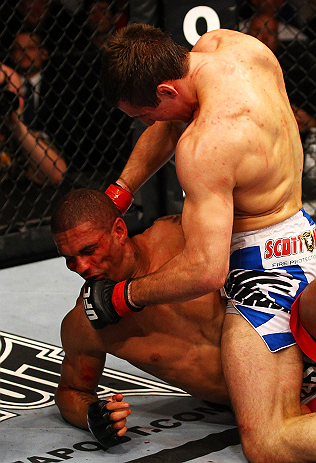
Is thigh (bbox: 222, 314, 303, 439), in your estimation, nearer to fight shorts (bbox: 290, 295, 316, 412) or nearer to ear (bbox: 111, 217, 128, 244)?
fight shorts (bbox: 290, 295, 316, 412)

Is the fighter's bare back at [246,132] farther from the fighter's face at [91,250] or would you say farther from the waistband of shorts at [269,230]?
the fighter's face at [91,250]

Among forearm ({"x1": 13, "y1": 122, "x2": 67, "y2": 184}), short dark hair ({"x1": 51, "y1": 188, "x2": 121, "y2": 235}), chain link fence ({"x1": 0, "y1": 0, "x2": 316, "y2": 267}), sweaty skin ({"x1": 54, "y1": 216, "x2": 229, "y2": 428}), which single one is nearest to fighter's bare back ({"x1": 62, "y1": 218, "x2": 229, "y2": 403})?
sweaty skin ({"x1": 54, "y1": 216, "x2": 229, "y2": 428})

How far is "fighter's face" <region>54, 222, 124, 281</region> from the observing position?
142 cm

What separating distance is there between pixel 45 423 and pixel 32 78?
184 centimetres

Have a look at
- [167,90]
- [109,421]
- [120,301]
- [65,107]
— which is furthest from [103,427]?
[65,107]

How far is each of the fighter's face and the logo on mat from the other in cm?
38

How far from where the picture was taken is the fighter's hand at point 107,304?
136 centimetres

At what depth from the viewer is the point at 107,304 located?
137 centimetres

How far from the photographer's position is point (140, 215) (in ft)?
9.91

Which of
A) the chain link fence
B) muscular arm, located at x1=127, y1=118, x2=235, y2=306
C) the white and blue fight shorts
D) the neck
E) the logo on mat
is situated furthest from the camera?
the chain link fence

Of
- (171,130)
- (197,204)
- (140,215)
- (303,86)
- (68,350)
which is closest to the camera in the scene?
(197,204)

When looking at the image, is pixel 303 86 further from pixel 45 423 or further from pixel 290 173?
pixel 45 423

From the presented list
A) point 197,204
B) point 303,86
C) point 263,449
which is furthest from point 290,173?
point 303,86

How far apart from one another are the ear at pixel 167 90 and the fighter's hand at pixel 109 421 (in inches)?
24.5
